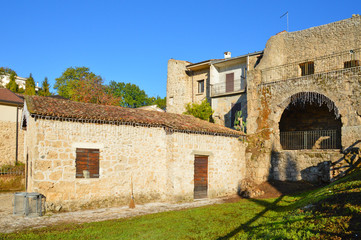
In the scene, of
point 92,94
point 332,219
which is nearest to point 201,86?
point 92,94

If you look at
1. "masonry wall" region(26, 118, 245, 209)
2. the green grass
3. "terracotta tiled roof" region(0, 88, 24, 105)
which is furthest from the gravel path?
"terracotta tiled roof" region(0, 88, 24, 105)

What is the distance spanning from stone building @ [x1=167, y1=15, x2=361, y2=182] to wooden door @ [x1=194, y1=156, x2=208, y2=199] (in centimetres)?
320

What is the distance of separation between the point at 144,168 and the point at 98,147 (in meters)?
2.37

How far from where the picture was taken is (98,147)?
489 inches

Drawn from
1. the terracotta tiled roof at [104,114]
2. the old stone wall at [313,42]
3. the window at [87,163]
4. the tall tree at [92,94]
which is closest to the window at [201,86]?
the old stone wall at [313,42]

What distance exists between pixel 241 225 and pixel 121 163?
6050mm

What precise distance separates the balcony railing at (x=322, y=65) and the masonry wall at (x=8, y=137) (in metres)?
17.8

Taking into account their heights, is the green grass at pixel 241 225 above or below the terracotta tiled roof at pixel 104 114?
below

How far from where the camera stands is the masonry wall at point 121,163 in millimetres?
11250

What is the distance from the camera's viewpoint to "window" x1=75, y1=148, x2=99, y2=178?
39.0ft

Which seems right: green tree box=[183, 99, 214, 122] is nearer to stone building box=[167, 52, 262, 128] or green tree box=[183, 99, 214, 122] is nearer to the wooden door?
stone building box=[167, 52, 262, 128]

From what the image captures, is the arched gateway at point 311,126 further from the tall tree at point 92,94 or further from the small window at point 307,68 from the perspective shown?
the tall tree at point 92,94

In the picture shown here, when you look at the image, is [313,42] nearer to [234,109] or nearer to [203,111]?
[234,109]

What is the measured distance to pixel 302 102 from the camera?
17641 mm
